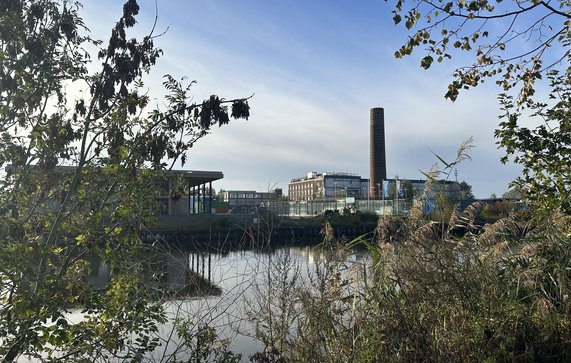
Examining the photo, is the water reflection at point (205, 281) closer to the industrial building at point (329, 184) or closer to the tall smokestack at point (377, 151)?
the tall smokestack at point (377, 151)

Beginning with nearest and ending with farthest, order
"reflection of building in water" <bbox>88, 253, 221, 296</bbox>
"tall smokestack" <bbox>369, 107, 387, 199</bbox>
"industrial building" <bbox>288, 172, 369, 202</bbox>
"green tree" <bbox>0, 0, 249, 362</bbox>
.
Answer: "green tree" <bbox>0, 0, 249, 362</bbox>, "reflection of building in water" <bbox>88, 253, 221, 296</bbox>, "tall smokestack" <bbox>369, 107, 387, 199</bbox>, "industrial building" <bbox>288, 172, 369, 202</bbox>

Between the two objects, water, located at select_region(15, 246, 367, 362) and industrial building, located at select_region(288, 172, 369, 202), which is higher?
industrial building, located at select_region(288, 172, 369, 202)

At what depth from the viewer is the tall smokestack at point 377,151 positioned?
76688 millimetres

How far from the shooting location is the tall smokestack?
7669cm

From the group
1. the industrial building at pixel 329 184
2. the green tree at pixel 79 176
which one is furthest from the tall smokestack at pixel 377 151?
the green tree at pixel 79 176

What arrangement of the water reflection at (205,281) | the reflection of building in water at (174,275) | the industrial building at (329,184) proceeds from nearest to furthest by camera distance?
the reflection of building in water at (174,275) → the water reflection at (205,281) → the industrial building at (329,184)

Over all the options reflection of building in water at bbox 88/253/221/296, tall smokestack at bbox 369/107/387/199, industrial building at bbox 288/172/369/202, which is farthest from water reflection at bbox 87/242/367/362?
industrial building at bbox 288/172/369/202

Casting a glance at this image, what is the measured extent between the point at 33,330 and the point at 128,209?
1.22m

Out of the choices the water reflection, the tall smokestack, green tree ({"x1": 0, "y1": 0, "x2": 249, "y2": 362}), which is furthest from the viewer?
the tall smokestack

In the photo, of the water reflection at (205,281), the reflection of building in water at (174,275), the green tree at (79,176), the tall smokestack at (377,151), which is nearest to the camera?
the green tree at (79,176)

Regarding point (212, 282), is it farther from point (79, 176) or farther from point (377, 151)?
point (377, 151)

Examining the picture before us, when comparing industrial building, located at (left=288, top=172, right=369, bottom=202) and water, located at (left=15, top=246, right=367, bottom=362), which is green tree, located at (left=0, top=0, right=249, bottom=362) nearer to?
water, located at (left=15, top=246, right=367, bottom=362)

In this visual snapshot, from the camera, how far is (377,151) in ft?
251

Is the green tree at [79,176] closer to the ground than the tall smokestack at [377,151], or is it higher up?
closer to the ground
